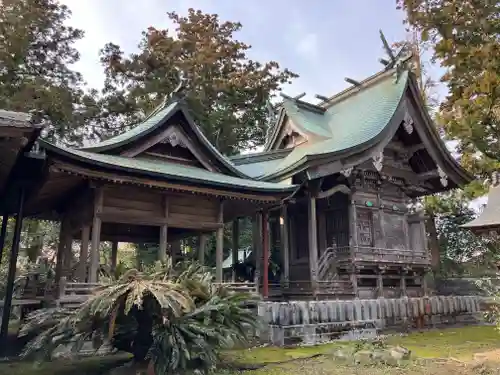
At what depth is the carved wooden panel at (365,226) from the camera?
1731 cm

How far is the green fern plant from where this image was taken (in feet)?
20.8

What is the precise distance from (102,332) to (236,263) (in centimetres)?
1144

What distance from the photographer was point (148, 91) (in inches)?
1047

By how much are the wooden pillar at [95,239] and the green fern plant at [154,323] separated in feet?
9.99

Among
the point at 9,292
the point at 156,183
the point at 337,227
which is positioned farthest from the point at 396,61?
the point at 9,292

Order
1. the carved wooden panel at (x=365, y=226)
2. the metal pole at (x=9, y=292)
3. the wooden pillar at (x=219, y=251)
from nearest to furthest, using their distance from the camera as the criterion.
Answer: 1. the metal pole at (x=9, y=292)
2. the wooden pillar at (x=219, y=251)
3. the carved wooden panel at (x=365, y=226)

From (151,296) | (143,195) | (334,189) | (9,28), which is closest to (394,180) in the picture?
(334,189)

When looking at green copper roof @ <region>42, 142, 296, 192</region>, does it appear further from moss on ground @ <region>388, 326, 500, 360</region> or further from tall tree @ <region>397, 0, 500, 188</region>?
tall tree @ <region>397, 0, 500, 188</region>

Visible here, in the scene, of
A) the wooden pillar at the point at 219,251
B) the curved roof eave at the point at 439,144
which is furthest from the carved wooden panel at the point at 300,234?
the curved roof eave at the point at 439,144

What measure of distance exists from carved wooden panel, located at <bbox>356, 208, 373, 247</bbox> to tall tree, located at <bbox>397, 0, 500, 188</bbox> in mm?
4856

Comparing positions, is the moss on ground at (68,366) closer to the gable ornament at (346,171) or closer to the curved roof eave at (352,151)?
the curved roof eave at (352,151)

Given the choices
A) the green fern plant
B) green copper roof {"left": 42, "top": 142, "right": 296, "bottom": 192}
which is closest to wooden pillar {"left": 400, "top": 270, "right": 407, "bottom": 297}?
green copper roof {"left": 42, "top": 142, "right": 296, "bottom": 192}

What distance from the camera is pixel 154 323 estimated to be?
7.01m

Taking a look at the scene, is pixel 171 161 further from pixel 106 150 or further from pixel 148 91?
pixel 148 91
